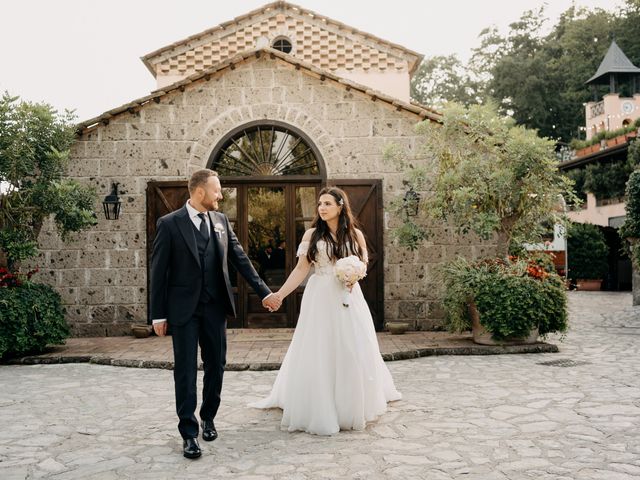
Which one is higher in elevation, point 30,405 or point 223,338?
→ point 223,338

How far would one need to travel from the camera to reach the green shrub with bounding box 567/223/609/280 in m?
21.9

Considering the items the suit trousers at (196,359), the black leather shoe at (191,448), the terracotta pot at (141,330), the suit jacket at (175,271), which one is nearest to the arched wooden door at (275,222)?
the terracotta pot at (141,330)

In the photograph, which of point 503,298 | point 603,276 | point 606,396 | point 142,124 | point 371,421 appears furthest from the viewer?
point 603,276

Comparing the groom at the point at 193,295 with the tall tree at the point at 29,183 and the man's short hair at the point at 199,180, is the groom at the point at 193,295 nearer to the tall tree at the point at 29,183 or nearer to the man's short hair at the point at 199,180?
the man's short hair at the point at 199,180

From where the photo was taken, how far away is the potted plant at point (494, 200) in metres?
9.01

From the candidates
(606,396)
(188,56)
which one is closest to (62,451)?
(606,396)

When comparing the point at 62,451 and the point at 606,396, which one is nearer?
the point at 62,451

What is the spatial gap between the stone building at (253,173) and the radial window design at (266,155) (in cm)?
2

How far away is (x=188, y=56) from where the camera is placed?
1575 cm

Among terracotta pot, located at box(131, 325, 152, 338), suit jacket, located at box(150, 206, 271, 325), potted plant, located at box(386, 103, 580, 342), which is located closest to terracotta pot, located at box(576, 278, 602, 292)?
potted plant, located at box(386, 103, 580, 342)

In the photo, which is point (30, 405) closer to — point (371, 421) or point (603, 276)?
point (371, 421)

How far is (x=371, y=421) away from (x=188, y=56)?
41.3ft

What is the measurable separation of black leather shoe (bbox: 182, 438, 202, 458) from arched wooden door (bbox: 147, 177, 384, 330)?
6.67m

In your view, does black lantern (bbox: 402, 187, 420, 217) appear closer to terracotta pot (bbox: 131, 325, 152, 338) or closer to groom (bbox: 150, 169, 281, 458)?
terracotta pot (bbox: 131, 325, 152, 338)
